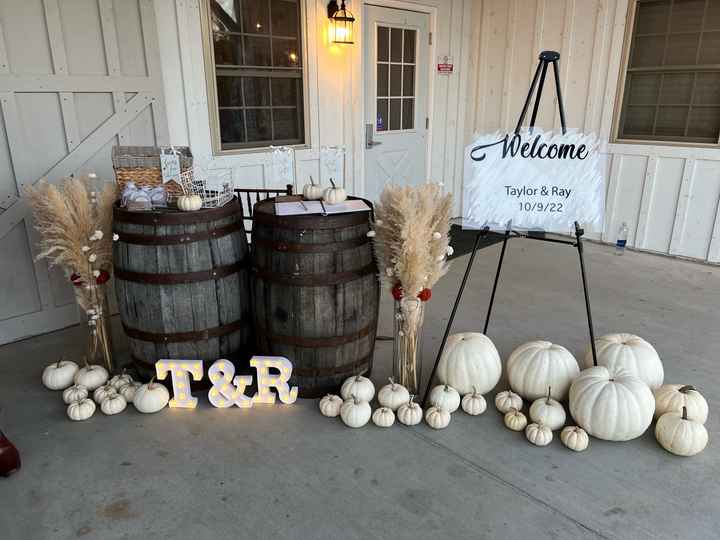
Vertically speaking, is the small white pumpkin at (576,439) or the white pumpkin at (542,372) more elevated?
the white pumpkin at (542,372)

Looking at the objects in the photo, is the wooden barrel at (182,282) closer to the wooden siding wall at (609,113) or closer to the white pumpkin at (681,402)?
the white pumpkin at (681,402)

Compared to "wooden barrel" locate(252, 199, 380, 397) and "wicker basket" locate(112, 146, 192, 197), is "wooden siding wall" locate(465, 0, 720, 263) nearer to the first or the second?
"wooden barrel" locate(252, 199, 380, 397)

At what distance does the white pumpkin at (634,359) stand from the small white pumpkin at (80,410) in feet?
7.82

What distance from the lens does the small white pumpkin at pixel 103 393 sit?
2428 mm

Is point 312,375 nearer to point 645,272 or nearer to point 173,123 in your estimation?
point 173,123

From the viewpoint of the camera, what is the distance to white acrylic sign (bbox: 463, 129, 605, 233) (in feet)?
7.63

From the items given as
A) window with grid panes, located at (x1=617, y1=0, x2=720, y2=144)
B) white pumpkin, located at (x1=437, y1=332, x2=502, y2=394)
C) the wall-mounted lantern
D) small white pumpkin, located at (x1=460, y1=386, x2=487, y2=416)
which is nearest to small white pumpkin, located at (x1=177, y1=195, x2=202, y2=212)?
white pumpkin, located at (x1=437, y1=332, x2=502, y2=394)

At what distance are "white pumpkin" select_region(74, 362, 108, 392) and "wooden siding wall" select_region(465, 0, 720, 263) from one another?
4.74 m

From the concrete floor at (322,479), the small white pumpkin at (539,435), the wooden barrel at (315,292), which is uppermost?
the wooden barrel at (315,292)

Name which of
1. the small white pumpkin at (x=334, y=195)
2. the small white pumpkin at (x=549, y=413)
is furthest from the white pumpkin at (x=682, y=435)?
the small white pumpkin at (x=334, y=195)

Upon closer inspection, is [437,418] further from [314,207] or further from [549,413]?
[314,207]

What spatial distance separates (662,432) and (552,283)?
2.07m

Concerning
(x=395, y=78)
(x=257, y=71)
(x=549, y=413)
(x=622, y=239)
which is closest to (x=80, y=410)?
(x=549, y=413)

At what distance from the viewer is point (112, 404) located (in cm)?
239
